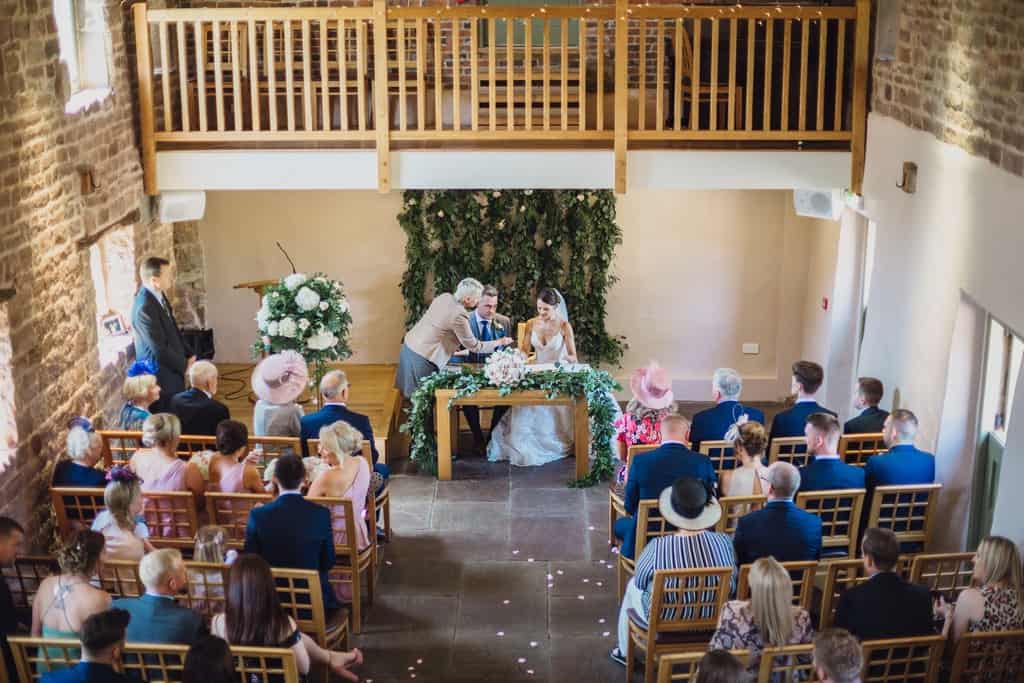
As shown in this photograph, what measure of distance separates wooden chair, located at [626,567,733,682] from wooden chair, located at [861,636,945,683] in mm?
825

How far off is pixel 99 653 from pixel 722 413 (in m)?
4.30

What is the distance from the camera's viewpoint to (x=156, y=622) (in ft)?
17.7

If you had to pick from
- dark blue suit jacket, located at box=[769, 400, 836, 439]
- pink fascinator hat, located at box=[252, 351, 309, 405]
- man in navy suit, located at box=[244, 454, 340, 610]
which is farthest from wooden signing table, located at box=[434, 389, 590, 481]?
man in navy suit, located at box=[244, 454, 340, 610]

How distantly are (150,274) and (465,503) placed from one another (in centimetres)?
285

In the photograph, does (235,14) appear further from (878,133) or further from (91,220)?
(878,133)

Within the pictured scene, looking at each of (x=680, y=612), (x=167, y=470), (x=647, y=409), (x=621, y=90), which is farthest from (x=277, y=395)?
(x=621, y=90)

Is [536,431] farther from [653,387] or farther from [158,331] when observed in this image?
[158,331]

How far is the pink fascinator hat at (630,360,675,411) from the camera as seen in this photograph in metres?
8.02

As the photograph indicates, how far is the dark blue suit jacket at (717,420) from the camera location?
782 centimetres

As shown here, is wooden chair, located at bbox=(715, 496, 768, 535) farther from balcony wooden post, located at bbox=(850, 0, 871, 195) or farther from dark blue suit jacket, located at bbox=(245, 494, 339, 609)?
balcony wooden post, located at bbox=(850, 0, 871, 195)

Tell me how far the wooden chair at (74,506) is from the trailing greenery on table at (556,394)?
2896 mm

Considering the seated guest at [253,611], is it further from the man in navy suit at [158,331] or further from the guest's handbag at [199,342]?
the guest's handbag at [199,342]

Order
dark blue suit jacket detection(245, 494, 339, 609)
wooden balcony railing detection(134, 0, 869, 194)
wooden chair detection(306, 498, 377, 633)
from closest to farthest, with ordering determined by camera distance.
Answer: dark blue suit jacket detection(245, 494, 339, 609) < wooden chair detection(306, 498, 377, 633) < wooden balcony railing detection(134, 0, 869, 194)

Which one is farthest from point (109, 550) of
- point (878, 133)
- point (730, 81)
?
point (878, 133)
